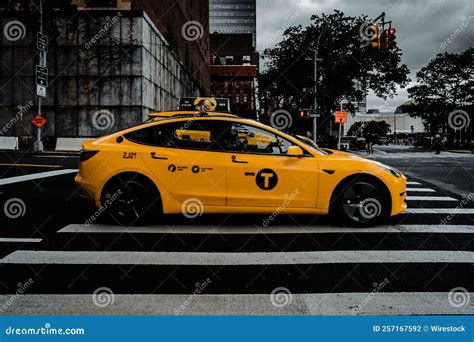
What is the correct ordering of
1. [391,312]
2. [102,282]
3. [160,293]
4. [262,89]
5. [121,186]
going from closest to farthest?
[391,312] < [160,293] < [102,282] < [121,186] < [262,89]

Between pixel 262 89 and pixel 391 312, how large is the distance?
47.5 m

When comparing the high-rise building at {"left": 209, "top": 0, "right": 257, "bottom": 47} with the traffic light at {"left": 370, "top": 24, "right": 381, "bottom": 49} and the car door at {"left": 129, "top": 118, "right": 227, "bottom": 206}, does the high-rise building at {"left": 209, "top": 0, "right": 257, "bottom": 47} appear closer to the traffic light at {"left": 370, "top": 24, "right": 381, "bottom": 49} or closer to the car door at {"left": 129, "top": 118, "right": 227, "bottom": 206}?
the traffic light at {"left": 370, "top": 24, "right": 381, "bottom": 49}

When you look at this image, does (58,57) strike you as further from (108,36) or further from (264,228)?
(264,228)

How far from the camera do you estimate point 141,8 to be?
91.9 ft

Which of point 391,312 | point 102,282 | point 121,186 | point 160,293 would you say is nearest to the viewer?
point 391,312

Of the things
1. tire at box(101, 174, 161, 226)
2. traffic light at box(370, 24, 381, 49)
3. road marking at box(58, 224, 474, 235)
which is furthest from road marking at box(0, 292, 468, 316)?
traffic light at box(370, 24, 381, 49)

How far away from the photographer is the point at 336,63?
136ft

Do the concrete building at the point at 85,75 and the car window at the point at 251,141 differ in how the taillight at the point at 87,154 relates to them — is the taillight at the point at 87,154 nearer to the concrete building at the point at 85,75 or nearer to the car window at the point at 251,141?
the car window at the point at 251,141

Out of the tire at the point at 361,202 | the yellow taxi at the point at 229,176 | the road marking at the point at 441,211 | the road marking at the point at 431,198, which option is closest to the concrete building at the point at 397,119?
the road marking at the point at 431,198

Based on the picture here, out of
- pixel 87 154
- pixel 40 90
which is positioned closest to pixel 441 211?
pixel 87 154

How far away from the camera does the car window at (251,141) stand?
6285mm

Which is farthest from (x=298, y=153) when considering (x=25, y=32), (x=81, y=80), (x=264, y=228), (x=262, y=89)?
(x=262, y=89)

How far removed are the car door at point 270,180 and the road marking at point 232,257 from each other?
1.21 m

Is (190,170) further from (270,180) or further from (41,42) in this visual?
(41,42)
